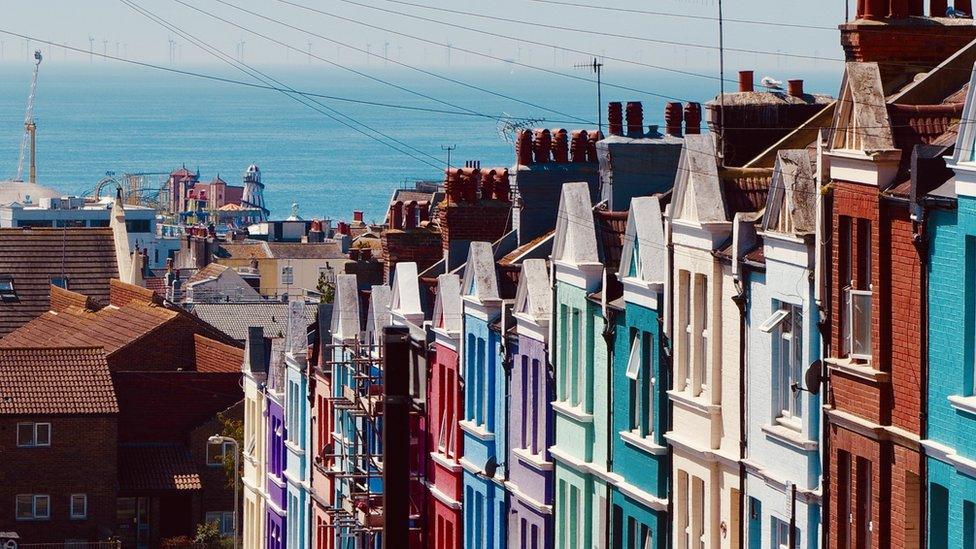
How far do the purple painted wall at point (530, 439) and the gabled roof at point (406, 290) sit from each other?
604cm

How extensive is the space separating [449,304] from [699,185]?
37.7ft

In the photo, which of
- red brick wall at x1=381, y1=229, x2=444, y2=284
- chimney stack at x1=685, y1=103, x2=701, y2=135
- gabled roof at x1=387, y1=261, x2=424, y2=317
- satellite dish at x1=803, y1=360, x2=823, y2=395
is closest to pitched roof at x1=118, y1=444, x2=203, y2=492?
red brick wall at x1=381, y1=229, x2=444, y2=284

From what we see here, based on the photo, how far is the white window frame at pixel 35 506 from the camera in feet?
225

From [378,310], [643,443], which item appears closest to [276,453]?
[378,310]

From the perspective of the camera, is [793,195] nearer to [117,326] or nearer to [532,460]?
[532,460]

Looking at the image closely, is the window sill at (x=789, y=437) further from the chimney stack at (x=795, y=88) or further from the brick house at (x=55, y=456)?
the brick house at (x=55, y=456)

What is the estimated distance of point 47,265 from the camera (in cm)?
9656

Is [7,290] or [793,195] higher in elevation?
[793,195]

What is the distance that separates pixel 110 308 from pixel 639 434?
192ft

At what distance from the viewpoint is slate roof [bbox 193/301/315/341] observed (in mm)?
97000

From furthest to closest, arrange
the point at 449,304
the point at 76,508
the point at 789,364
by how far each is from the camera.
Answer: the point at 76,508, the point at 449,304, the point at 789,364

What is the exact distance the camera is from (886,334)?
22.1 metres

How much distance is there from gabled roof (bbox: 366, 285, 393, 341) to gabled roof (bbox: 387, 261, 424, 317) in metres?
0.70

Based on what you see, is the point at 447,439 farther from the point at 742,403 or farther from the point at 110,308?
the point at 110,308
